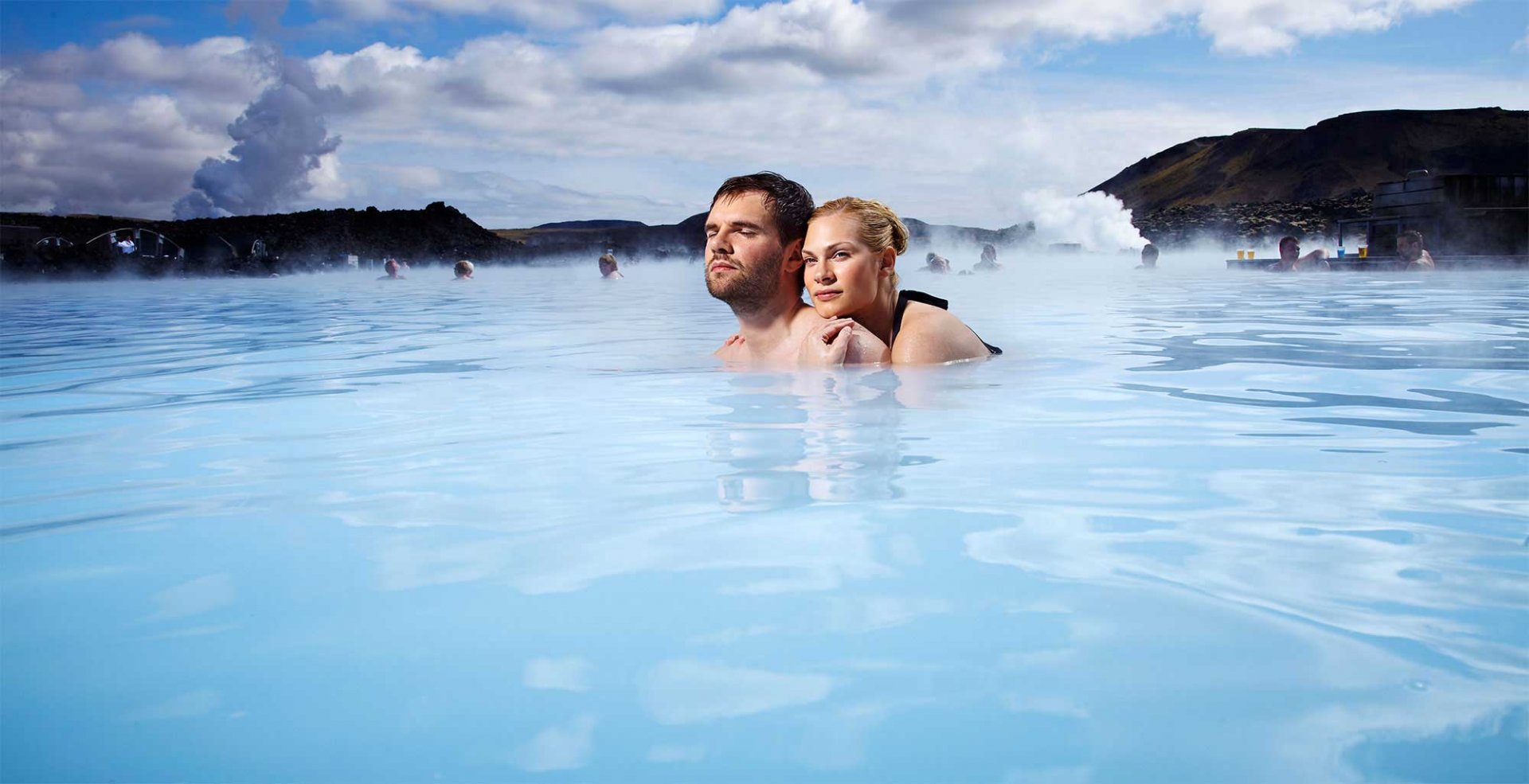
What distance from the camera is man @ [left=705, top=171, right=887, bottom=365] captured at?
215 inches

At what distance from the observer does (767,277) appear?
556cm

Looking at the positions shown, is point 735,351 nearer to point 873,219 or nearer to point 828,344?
point 828,344

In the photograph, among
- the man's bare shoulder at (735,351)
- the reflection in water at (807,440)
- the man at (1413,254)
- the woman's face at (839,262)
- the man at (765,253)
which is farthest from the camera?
the man at (1413,254)

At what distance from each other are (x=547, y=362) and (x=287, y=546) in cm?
456

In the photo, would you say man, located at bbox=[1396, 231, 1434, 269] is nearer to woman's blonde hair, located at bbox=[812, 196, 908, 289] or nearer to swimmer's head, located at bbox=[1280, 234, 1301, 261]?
swimmer's head, located at bbox=[1280, 234, 1301, 261]

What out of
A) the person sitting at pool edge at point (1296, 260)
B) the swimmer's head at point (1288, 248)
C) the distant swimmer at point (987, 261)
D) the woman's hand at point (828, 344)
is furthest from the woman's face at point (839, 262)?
the distant swimmer at point (987, 261)

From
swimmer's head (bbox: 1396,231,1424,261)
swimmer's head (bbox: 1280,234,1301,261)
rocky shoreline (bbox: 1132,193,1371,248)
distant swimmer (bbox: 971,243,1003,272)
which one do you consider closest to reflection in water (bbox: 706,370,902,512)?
swimmer's head (bbox: 1396,231,1424,261)

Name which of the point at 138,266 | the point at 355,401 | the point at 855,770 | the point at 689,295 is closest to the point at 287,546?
the point at 855,770

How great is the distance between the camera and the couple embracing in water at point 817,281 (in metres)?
5.17

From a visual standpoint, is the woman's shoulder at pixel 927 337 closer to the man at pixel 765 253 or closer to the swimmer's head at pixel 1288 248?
the man at pixel 765 253

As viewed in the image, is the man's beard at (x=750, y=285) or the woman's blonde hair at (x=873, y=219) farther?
the man's beard at (x=750, y=285)

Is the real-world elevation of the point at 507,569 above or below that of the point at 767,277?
below

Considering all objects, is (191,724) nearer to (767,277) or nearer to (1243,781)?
(1243,781)

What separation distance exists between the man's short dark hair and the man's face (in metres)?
0.03
